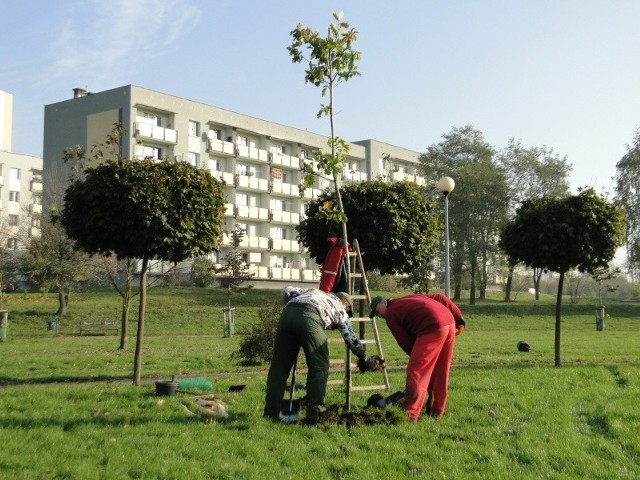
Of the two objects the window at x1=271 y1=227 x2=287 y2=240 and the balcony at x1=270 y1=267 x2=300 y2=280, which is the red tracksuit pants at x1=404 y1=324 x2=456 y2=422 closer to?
the balcony at x1=270 y1=267 x2=300 y2=280

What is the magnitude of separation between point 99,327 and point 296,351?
28138 millimetres

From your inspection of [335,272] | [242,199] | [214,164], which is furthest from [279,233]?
[335,272]

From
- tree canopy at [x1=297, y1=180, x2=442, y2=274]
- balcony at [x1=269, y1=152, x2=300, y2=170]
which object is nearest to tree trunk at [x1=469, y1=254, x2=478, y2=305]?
balcony at [x1=269, y1=152, x2=300, y2=170]

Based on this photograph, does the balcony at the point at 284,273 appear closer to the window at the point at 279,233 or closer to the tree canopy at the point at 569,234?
the window at the point at 279,233

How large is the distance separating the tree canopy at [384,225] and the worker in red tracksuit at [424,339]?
214 inches

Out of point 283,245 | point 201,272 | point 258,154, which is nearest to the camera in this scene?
point 201,272

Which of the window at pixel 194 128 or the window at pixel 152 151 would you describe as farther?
the window at pixel 194 128

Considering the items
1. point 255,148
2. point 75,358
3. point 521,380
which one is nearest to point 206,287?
point 255,148

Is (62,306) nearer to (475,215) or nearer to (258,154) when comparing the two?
(258,154)

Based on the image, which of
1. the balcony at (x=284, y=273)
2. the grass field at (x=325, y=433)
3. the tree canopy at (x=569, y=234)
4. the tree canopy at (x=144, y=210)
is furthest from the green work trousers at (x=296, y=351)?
the balcony at (x=284, y=273)

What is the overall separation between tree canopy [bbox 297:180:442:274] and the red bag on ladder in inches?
149

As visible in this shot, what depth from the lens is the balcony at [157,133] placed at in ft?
172

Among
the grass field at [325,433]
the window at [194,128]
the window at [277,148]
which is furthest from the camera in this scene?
the window at [277,148]

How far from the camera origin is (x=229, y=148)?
6059 centimetres
